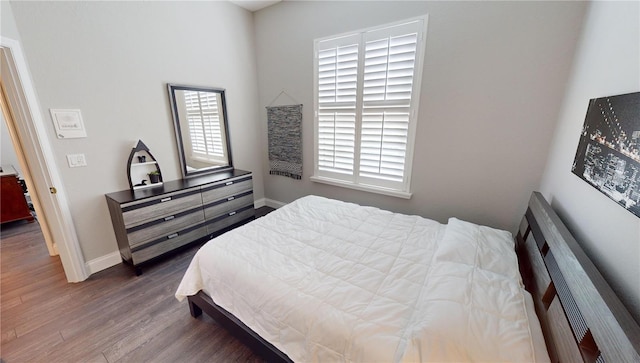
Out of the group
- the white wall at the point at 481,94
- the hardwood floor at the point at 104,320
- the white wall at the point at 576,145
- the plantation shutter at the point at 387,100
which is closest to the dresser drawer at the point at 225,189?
the hardwood floor at the point at 104,320

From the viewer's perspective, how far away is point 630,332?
0.59 metres

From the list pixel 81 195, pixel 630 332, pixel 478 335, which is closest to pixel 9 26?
pixel 81 195

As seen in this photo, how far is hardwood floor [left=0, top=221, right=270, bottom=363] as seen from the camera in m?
1.55

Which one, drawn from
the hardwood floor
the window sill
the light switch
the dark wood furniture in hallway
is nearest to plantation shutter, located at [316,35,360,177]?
the window sill

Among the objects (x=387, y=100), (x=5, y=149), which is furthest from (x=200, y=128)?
(x=5, y=149)

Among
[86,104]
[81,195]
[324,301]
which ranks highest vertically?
[86,104]

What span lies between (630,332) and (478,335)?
1.38 feet

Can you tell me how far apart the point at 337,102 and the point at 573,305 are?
8.48ft

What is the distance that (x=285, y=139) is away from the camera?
3.46 m

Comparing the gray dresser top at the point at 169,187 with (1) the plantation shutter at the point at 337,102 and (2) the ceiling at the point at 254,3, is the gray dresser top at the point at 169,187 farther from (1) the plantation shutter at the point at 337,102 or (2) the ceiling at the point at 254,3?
(2) the ceiling at the point at 254,3

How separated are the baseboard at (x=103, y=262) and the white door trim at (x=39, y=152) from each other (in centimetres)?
5

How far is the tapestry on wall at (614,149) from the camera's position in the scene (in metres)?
0.91

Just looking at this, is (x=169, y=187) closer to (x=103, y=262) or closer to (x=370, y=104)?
(x=103, y=262)

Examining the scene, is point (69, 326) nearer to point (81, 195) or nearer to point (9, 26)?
point (81, 195)
